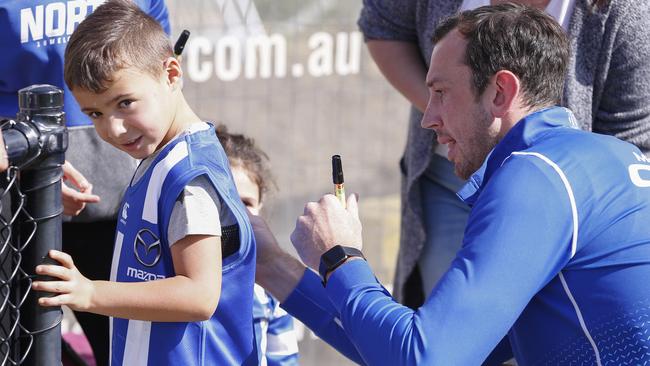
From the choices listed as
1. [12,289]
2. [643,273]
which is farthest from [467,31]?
[12,289]

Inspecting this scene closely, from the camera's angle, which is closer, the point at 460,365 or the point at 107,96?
the point at 460,365

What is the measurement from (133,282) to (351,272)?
1.50ft

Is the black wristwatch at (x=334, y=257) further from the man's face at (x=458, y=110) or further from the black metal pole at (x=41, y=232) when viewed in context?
the black metal pole at (x=41, y=232)

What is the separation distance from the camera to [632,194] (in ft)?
6.86

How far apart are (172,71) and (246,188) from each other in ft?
2.39

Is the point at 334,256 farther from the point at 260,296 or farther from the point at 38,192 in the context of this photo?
the point at 260,296

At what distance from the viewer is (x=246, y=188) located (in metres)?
3.03

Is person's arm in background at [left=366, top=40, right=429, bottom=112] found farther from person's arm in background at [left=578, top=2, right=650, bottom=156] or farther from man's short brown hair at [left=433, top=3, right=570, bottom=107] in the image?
man's short brown hair at [left=433, top=3, right=570, bottom=107]

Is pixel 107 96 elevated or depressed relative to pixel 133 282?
elevated

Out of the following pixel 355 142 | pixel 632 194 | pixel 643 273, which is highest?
pixel 632 194

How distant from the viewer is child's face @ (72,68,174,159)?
89.2 inches

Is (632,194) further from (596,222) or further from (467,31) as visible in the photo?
(467,31)

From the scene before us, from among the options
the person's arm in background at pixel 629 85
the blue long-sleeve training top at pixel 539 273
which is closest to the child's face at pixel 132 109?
the blue long-sleeve training top at pixel 539 273

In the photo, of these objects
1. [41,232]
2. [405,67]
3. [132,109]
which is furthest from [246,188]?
[41,232]
